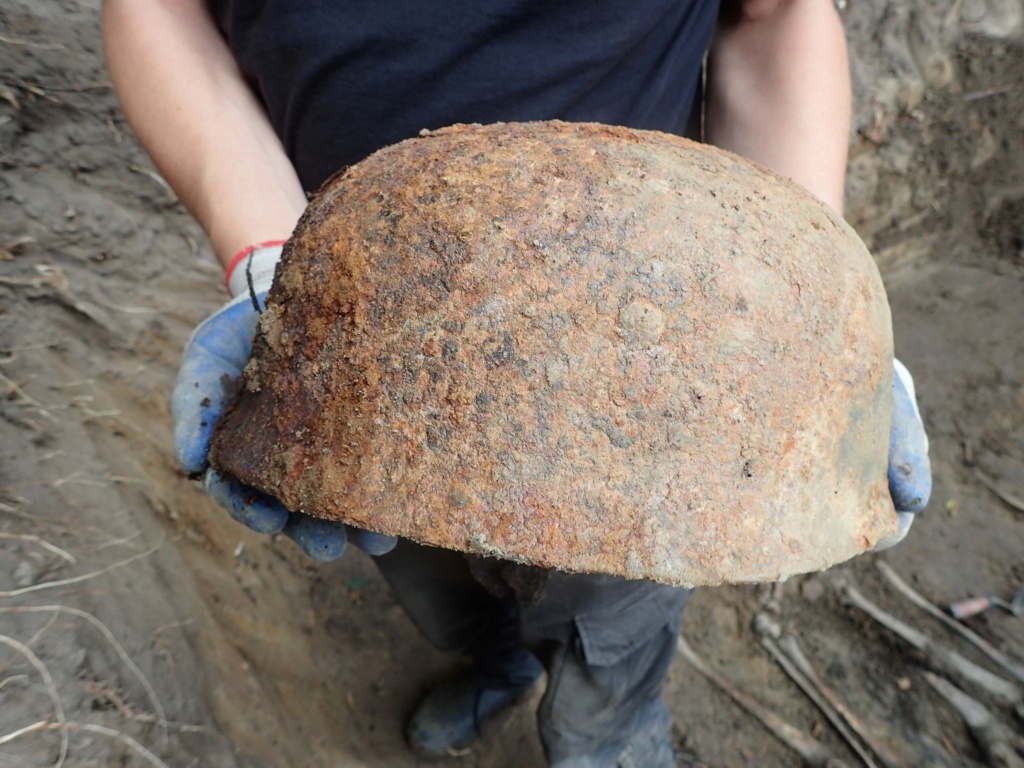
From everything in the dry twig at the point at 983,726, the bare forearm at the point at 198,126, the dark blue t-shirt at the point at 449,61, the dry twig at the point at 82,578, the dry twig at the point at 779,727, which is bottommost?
the dry twig at the point at 779,727

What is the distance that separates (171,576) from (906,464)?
1956 mm

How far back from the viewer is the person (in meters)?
1.30

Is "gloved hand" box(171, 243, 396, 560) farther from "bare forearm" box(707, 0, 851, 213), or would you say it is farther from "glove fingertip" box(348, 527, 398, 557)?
"bare forearm" box(707, 0, 851, 213)

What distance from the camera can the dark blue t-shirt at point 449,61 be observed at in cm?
132

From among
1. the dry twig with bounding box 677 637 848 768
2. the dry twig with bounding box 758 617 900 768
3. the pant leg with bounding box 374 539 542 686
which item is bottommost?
the dry twig with bounding box 677 637 848 768

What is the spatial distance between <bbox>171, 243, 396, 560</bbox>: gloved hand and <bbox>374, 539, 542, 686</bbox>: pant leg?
0.71 metres

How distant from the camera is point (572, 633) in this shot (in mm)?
→ 1627

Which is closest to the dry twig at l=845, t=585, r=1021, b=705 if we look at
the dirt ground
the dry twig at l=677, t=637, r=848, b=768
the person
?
the dirt ground

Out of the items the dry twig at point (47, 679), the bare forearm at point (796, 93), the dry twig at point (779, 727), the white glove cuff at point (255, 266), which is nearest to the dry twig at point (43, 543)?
the dry twig at point (47, 679)

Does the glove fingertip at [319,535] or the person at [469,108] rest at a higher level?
the person at [469,108]

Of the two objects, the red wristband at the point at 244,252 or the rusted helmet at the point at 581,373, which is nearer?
the rusted helmet at the point at 581,373

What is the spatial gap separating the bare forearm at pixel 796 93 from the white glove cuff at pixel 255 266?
1.16 meters

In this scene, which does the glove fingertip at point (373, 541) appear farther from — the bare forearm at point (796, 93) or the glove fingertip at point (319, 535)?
the bare forearm at point (796, 93)

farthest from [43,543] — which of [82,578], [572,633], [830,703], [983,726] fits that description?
[983,726]
